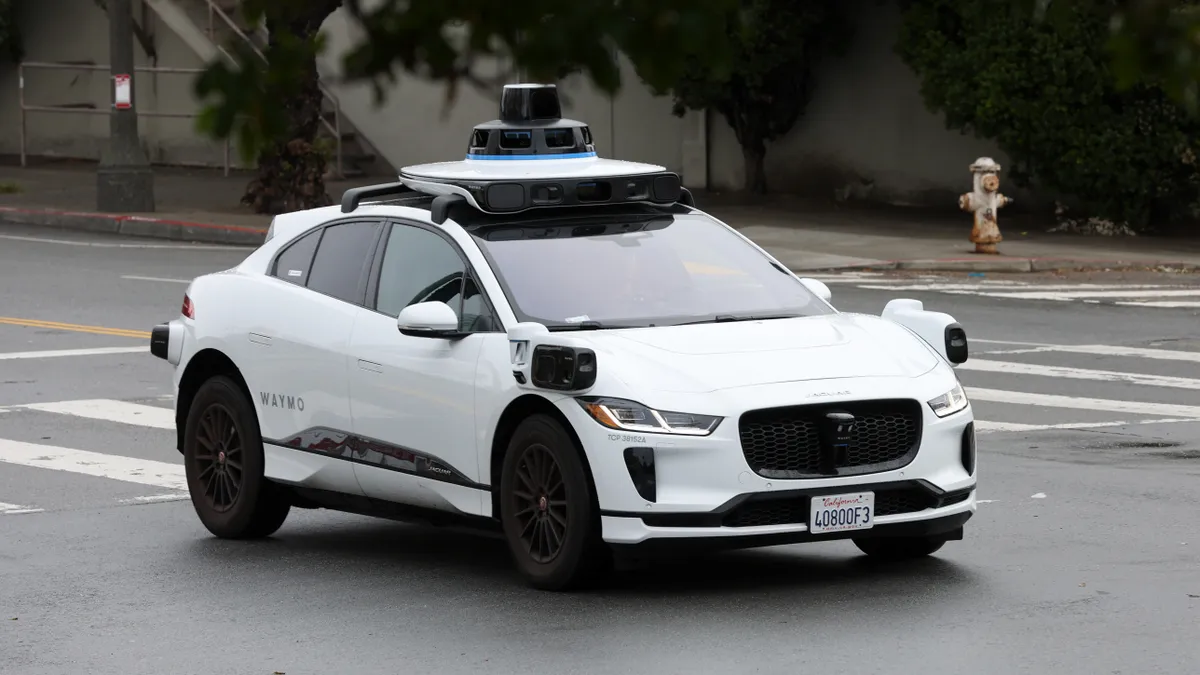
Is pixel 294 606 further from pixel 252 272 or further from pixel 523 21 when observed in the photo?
pixel 523 21

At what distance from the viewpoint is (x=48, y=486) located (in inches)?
440

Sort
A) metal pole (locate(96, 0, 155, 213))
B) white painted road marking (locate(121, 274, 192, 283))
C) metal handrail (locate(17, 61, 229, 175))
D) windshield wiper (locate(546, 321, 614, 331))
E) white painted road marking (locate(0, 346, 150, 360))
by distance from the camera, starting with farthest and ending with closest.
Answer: metal handrail (locate(17, 61, 229, 175))
metal pole (locate(96, 0, 155, 213))
white painted road marking (locate(121, 274, 192, 283))
white painted road marking (locate(0, 346, 150, 360))
windshield wiper (locate(546, 321, 614, 331))

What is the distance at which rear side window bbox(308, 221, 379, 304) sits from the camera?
9.48 meters

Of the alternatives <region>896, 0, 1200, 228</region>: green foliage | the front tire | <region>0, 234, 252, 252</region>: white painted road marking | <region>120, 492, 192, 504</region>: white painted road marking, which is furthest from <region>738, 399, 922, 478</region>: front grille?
<region>0, 234, 252, 252</region>: white painted road marking

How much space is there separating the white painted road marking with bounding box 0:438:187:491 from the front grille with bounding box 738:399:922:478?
13.4 feet

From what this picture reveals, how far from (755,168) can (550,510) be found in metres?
23.2

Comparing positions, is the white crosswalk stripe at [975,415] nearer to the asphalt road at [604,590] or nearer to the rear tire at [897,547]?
the asphalt road at [604,590]

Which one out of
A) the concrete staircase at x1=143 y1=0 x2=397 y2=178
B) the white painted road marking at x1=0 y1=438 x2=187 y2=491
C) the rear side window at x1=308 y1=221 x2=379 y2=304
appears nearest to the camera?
the rear side window at x1=308 y1=221 x2=379 y2=304

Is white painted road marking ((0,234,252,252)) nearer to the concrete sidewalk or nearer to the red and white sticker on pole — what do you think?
the concrete sidewalk

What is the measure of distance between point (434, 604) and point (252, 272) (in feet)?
7.93

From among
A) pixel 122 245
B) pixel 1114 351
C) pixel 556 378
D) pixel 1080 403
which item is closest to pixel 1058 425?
pixel 1080 403

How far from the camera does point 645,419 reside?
8055 millimetres

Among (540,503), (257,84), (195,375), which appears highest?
(257,84)

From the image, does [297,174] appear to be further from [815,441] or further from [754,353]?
[815,441]
